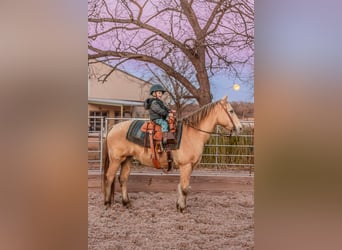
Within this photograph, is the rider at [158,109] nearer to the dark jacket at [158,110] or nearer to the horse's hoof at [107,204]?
the dark jacket at [158,110]

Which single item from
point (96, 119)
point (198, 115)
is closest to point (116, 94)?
point (96, 119)

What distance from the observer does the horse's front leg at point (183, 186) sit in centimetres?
138

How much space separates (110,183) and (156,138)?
1.10 feet

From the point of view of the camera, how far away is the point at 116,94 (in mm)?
1389

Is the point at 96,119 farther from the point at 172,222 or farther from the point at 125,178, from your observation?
the point at 172,222

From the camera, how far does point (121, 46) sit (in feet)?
4.45

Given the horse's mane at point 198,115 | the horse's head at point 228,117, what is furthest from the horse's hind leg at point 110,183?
the horse's head at point 228,117

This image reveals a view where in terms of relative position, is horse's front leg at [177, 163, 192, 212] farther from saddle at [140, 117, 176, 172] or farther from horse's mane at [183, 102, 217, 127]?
horse's mane at [183, 102, 217, 127]

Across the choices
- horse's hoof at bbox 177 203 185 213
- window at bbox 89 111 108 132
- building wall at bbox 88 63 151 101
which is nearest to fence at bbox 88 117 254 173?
window at bbox 89 111 108 132
